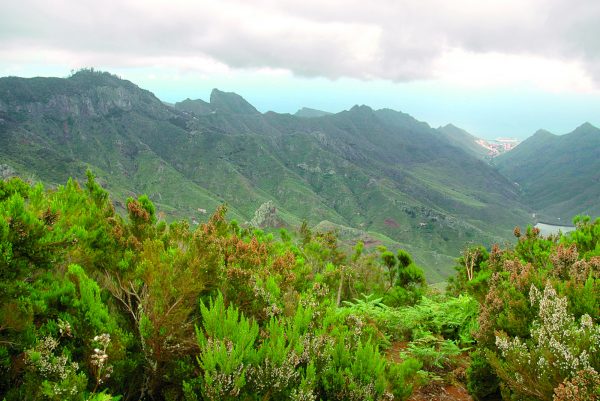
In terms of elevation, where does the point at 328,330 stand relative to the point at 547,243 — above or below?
below

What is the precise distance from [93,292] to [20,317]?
74 cm

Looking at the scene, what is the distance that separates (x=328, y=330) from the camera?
520cm

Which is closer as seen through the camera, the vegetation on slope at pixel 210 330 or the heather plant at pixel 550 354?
the vegetation on slope at pixel 210 330

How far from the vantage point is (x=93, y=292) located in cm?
443

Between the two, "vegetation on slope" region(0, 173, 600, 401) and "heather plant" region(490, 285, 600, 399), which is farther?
"heather plant" region(490, 285, 600, 399)

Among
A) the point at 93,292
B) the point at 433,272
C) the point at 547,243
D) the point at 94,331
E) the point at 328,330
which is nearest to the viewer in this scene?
the point at 94,331

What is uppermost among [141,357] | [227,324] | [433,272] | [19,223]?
[19,223]

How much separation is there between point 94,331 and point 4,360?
74cm

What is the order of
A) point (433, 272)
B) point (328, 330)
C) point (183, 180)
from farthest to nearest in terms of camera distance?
point (183, 180), point (433, 272), point (328, 330)

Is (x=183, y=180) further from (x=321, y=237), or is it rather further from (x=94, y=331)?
(x=94, y=331)

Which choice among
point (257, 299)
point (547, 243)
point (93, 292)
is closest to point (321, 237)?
point (547, 243)

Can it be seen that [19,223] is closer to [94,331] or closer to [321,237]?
[94,331]

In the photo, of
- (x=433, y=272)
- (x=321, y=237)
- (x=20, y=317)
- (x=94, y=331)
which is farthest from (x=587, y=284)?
(x=433, y=272)

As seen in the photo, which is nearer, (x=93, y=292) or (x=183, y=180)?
(x=93, y=292)
